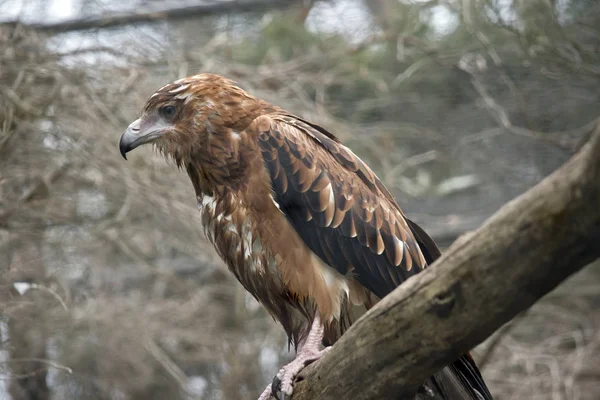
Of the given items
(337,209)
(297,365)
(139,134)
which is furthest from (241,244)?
(139,134)

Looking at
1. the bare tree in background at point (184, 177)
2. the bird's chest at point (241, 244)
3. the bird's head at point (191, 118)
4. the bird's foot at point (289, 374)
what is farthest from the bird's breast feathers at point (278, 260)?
the bare tree in background at point (184, 177)

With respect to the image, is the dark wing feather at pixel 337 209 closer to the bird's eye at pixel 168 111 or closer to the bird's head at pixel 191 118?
the bird's head at pixel 191 118

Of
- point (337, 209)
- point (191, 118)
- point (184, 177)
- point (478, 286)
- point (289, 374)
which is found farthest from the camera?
point (184, 177)

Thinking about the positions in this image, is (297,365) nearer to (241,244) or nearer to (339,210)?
(241,244)

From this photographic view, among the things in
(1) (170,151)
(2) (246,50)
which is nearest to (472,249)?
(1) (170,151)

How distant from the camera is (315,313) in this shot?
3.19 m

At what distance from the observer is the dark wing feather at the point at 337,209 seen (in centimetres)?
322

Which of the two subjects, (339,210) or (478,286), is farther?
(339,210)

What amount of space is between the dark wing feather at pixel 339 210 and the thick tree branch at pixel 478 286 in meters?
0.77

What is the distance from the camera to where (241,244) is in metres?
3.27

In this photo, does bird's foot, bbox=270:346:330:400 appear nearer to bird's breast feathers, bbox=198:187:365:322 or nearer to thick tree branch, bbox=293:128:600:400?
bird's breast feathers, bbox=198:187:365:322

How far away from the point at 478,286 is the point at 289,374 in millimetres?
1176

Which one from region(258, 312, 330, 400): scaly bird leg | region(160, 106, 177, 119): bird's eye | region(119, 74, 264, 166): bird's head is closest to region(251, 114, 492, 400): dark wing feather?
region(119, 74, 264, 166): bird's head

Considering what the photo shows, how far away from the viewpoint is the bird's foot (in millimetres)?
2836
